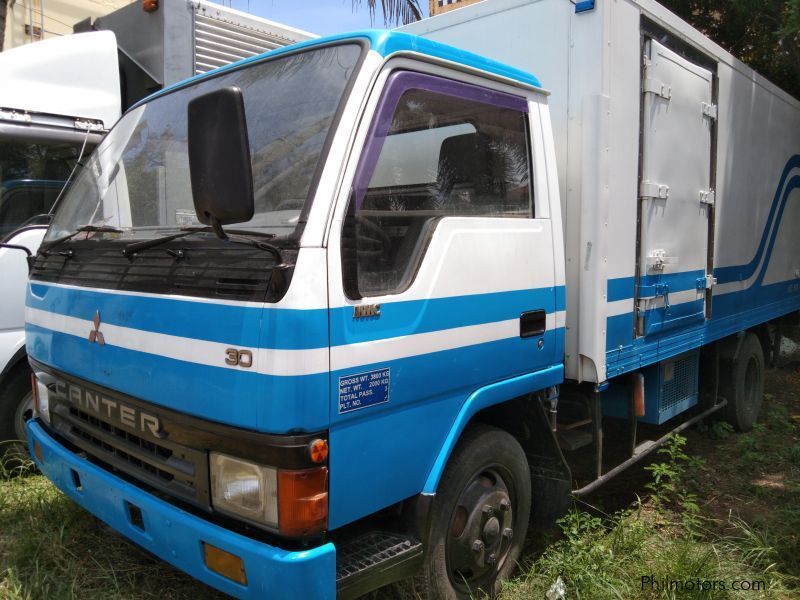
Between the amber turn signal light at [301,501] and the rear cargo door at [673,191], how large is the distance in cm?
231

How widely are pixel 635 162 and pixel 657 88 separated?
51 centimetres

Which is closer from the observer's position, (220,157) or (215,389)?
(220,157)

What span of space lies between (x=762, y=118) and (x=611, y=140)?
2932mm

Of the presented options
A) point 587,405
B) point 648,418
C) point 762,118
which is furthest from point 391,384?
point 762,118

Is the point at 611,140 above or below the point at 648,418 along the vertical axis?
above

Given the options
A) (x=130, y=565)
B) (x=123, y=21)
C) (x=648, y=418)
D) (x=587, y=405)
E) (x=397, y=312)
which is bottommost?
(x=130, y=565)

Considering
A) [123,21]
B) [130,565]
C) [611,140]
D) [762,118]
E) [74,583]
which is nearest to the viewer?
[74,583]

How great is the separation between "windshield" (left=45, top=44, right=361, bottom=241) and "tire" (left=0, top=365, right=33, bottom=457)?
1.30m

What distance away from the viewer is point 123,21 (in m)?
4.91

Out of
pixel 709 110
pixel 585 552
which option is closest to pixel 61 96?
pixel 585 552

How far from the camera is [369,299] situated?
221cm

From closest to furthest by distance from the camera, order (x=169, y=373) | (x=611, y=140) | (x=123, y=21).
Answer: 1. (x=169, y=373)
2. (x=611, y=140)
3. (x=123, y=21)

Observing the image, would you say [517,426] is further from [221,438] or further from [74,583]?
[74,583]

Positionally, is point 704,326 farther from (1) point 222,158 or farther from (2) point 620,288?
(1) point 222,158
